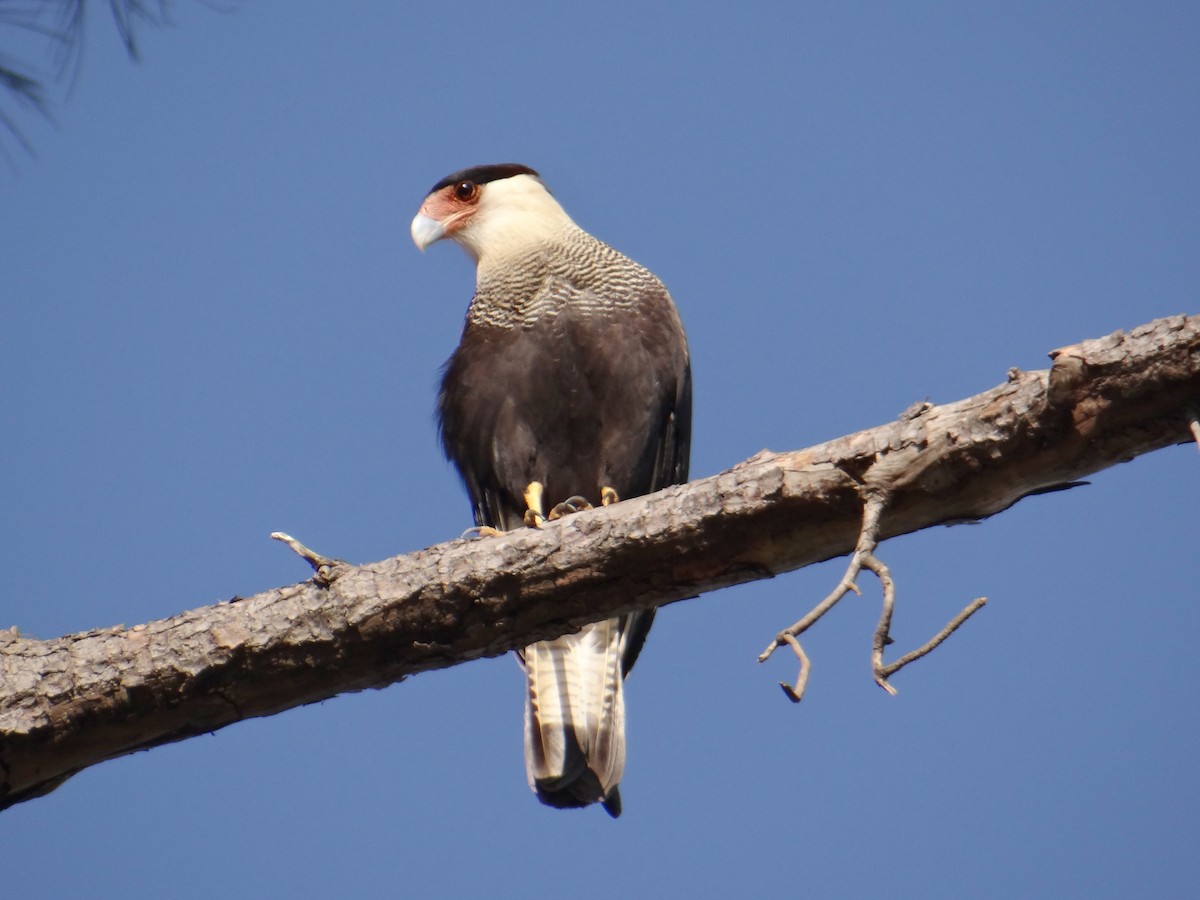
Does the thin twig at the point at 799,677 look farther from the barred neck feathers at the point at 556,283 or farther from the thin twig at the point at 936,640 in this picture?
the barred neck feathers at the point at 556,283

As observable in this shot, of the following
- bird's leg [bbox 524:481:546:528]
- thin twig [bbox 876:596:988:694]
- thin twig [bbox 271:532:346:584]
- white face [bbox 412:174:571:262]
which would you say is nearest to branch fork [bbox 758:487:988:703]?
thin twig [bbox 876:596:988:694]

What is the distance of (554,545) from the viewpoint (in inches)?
108

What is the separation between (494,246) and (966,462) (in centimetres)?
300

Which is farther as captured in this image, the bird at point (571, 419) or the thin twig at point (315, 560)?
the bird at point (571, 419)

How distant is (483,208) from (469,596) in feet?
9.44

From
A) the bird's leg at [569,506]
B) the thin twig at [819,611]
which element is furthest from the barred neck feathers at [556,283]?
the thin twig at [819,611]

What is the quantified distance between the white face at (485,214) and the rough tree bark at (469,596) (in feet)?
8.27

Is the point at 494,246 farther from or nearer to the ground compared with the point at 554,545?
farther from the ground

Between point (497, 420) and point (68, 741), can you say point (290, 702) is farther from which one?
point (497, 420)

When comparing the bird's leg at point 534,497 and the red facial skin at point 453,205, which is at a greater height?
the red facial skin at point 453,205

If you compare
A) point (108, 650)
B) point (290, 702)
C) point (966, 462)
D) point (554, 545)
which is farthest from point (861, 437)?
point (108, 650)

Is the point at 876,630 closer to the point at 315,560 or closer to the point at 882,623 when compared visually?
the point at 882,623

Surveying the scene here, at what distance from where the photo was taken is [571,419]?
432cm

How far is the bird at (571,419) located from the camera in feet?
13.5
